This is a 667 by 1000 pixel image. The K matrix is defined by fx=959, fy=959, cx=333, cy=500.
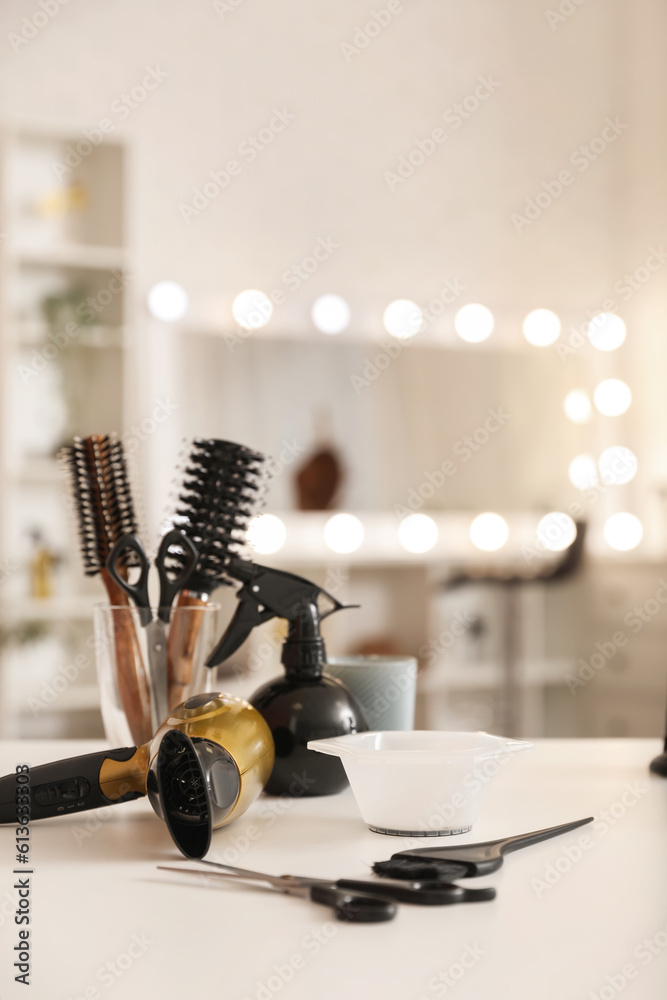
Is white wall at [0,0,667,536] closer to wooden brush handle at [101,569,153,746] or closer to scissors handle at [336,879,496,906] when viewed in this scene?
wooden brush handle at [101,569,153,746]

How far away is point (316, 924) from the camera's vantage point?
1.54 feet

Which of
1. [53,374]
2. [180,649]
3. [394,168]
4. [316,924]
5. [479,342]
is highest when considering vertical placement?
[394,168]

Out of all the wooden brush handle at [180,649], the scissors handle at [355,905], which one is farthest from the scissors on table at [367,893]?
the wooden brush handle at [180,649]

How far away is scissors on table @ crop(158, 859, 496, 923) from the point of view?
47 cm

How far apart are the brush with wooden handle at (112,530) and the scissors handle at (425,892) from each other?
0.29 metres

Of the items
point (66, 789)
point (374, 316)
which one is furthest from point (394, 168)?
point (66, 789)

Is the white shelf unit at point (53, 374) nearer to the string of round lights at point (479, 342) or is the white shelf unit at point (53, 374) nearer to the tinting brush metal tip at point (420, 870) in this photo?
the string of round lights at point (479, 342)

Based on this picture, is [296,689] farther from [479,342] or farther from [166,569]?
[479,342]

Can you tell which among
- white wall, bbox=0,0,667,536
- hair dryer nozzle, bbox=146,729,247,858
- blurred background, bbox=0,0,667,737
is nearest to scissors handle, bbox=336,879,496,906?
hair dryer nozzle, bbox=146,729,247,858

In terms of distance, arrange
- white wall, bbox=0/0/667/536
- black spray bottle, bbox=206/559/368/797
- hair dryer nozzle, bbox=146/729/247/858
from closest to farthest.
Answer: hair dryer nozzle, bbox=146/729/247/858 → black spray bottle, bbox=206/559/368/797 → white wall, bbox=0/0/667/536

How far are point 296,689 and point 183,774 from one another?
165mm

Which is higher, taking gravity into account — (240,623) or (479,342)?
(479,342)

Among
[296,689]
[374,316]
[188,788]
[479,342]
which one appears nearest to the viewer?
[188,788]

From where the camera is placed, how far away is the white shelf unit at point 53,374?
7.86 ft
